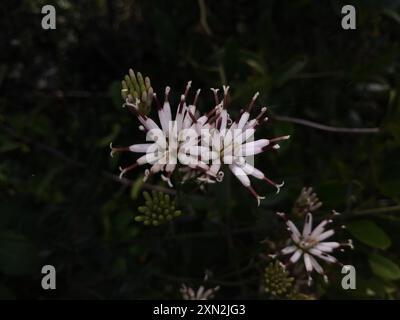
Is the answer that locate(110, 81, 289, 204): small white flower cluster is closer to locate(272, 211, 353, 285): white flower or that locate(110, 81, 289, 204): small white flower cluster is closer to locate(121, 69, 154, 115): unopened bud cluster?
locate(121, 69, 154, 115): unopened bud cluster

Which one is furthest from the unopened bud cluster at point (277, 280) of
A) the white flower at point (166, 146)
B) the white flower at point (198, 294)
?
the white flower at point (166, 146)

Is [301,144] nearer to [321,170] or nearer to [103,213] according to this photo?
[321,170]

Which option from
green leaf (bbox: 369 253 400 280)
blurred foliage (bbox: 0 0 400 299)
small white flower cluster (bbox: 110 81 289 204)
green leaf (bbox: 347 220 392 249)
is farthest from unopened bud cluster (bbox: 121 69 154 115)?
green leaf (bbox: 369 253 400 280)

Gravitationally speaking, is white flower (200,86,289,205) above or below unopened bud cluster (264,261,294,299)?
above

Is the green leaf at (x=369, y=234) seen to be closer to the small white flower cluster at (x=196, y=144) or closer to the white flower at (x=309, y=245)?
the white flower at (x=309, y=245)

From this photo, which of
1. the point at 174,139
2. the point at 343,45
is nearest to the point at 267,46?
the point at 343,45
